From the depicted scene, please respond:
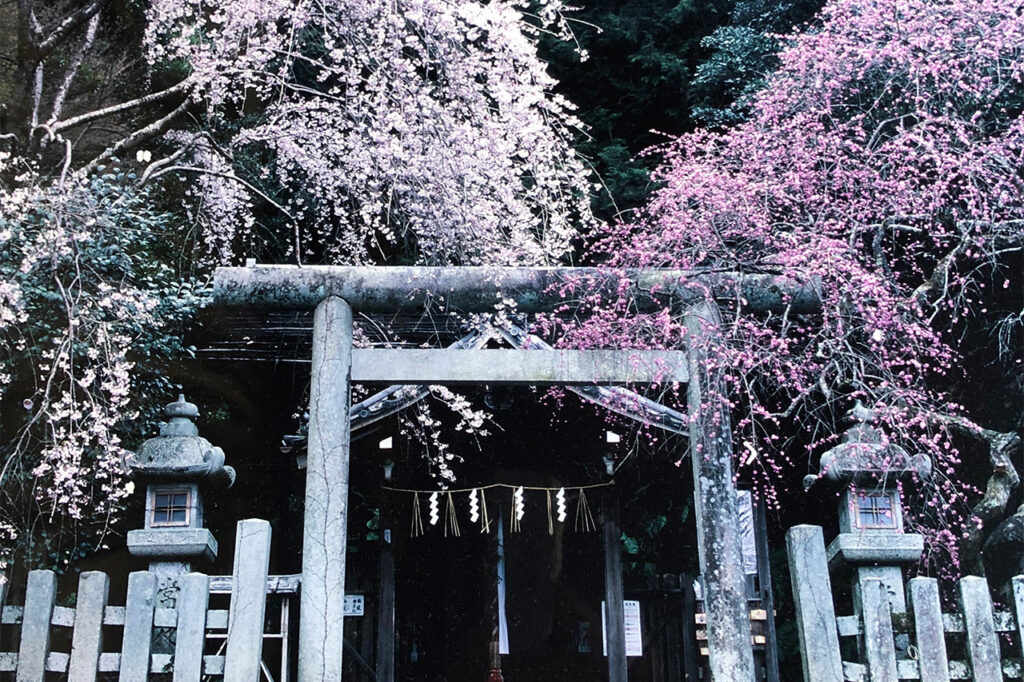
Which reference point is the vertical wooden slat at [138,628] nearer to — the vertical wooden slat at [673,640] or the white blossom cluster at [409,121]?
the white blossom cluster at [409,121]

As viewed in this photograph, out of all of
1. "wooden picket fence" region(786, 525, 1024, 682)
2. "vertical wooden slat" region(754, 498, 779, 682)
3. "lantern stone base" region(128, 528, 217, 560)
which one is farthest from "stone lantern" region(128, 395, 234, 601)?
"vertical wooden slat" region(754, 498, 779, 682)

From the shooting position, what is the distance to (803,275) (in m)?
6.63

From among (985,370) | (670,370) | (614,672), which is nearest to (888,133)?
(985,370)

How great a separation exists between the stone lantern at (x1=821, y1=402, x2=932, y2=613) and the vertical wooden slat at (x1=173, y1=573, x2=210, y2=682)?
3873 millimetres

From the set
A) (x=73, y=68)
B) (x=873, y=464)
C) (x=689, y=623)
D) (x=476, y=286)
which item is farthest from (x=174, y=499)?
(x=689, y=623)

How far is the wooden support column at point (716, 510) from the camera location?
5.74 m

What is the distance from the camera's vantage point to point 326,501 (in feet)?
19.3

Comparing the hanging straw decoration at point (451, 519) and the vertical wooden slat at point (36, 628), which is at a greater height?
the hanging straw decoration at point (451, 519)

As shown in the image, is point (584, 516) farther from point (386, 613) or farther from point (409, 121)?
point (409, 121)

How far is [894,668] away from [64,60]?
424 inches

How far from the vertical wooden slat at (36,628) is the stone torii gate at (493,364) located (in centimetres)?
142

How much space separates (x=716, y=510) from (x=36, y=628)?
4112 millimetres

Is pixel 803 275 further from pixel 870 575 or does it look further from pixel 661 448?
pixel 661 448

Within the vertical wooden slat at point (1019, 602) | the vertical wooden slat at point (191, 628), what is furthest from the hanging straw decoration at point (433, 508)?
the vertical wooden slat at point (1019, 602)
